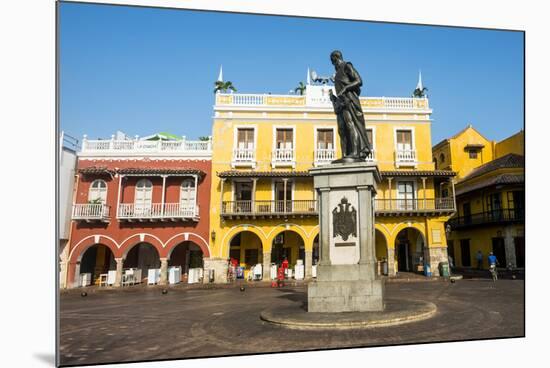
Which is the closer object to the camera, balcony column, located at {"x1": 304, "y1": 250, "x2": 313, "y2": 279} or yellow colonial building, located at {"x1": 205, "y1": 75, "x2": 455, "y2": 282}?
balcony column, located at {"x1": 304, "y1": 250, "x2": 313, "y2": 279}

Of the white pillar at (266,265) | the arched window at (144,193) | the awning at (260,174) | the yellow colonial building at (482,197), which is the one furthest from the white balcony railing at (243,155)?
the yellow colonial building at (482,197)

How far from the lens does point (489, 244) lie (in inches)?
645

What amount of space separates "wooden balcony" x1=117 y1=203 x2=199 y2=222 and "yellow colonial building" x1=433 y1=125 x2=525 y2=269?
13.1 m

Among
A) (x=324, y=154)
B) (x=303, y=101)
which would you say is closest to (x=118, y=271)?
(x=324, y=154)

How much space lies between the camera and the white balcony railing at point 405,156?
2005 centimetres

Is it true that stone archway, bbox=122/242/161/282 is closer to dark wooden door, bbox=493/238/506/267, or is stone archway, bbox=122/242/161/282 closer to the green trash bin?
the green trash bin

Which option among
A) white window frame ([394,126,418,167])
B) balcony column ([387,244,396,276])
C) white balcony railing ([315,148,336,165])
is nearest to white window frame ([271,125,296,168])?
white balcony railing ([315,148,336,165])

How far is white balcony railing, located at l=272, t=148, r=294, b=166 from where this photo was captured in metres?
19.8

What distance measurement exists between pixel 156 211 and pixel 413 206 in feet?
41.5

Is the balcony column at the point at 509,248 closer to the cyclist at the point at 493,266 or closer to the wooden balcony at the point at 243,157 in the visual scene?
the cyclist at the point at 493,266

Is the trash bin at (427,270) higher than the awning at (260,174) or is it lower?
lower

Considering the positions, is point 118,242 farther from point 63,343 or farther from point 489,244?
point 489,244

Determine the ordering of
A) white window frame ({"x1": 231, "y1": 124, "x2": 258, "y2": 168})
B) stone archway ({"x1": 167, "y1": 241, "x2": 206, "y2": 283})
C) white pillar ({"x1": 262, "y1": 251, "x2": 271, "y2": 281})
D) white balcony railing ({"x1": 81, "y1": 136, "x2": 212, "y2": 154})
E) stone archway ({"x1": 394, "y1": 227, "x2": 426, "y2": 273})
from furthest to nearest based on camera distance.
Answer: stone archway ({"x1": 394, "y1": 227, "x2": 426, "y2": 273})
stone archway ({"x1": 167, "y1": 241, "x2": 206, "y2": 283})
white window frame ({"x1": 231, "y1": 124, "x2": 258, "y2": 168})
white pillar ({"x1": 262, "y1": 251, "x2": 271, "y2": 281})
white balcony railing ({"x1": 81, "y1": 136, "x2": 212, "y2": 154})

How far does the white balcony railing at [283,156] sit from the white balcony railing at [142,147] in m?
3.30
